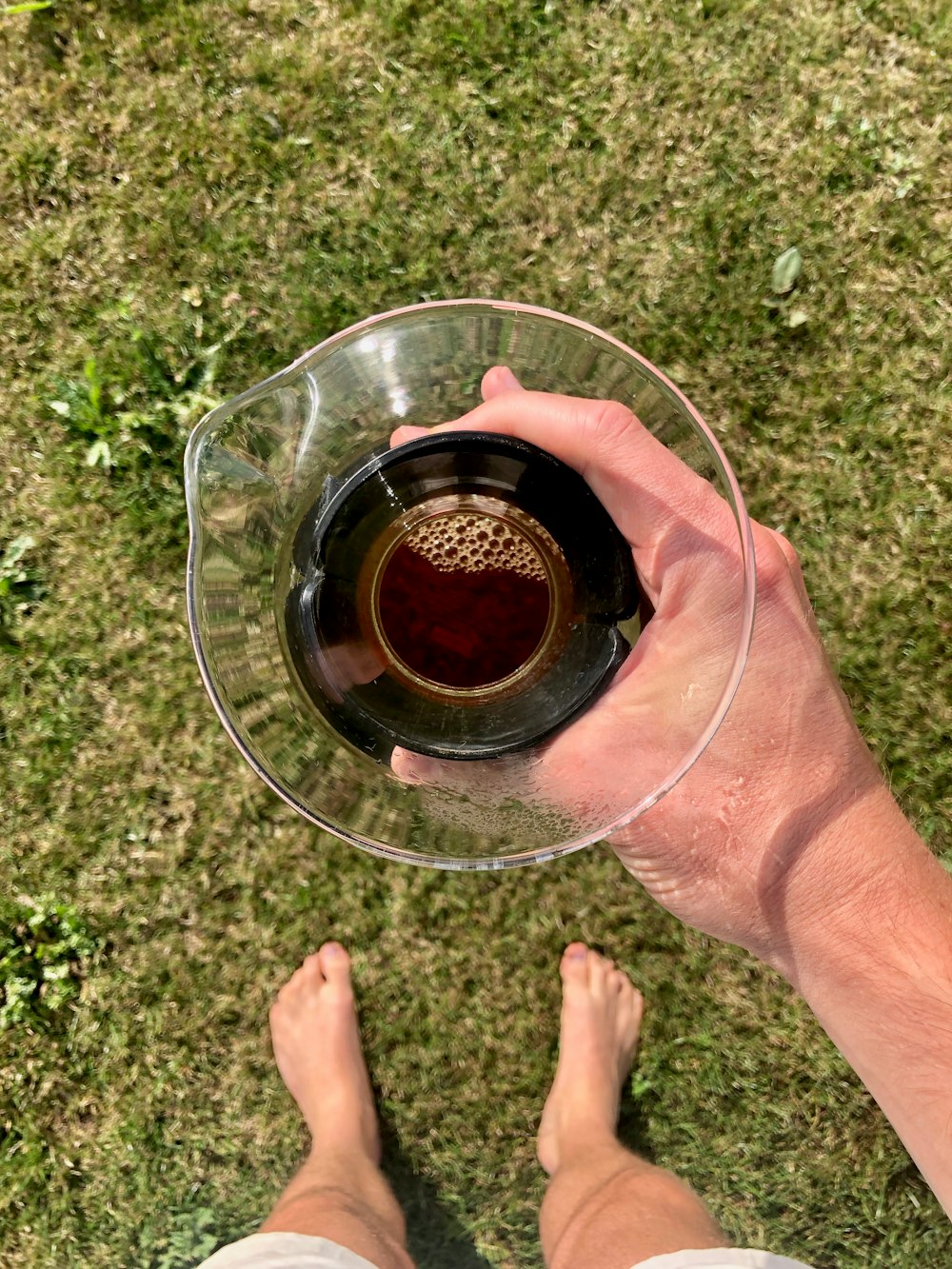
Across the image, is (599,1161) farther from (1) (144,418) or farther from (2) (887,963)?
(1) (144,418)

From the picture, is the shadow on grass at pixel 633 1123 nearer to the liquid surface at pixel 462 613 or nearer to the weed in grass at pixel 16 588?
the liquid surface at pixel 462 613

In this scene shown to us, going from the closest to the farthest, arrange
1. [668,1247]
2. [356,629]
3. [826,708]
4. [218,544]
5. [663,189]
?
[218,544] < [356,629] < [826,708] < [668,1247] < [663,189]

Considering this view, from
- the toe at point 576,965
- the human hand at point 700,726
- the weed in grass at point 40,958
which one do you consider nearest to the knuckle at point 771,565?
the human hand at point 700,726

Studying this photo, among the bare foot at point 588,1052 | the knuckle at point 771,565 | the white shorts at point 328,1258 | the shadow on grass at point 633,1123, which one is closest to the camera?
the knuckle at point 771,565

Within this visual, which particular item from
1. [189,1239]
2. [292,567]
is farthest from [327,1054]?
[292,567]

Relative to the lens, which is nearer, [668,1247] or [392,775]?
[392,775]

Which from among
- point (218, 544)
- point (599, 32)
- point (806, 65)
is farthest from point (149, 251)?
point (806, 65)

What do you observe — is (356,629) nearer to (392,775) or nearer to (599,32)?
(392,775)
